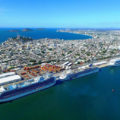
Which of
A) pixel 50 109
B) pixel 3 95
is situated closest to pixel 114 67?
pixel 50 109

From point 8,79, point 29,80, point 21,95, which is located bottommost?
point 21,95

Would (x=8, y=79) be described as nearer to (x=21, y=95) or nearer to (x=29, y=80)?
(x=29, y=80)

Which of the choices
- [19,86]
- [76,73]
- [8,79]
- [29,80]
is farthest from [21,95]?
[76,73]

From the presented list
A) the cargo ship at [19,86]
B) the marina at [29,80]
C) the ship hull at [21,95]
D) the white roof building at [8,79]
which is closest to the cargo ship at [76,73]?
the marina at [29,80]

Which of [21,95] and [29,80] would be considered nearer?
[21,95]

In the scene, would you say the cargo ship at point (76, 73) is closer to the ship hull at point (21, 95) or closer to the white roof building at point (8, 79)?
the ship hull at point (21, 95)

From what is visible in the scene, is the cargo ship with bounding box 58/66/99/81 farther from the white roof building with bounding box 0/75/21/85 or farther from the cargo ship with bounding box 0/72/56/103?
the white roof building with bounding box 0/75/21/85

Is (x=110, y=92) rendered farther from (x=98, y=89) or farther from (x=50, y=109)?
(x=50, y=109)

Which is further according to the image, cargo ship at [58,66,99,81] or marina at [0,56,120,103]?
cargo ship at [58,66,99,81]

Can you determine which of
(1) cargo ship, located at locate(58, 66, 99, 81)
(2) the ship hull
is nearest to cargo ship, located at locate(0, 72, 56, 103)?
(2) the ship hull
